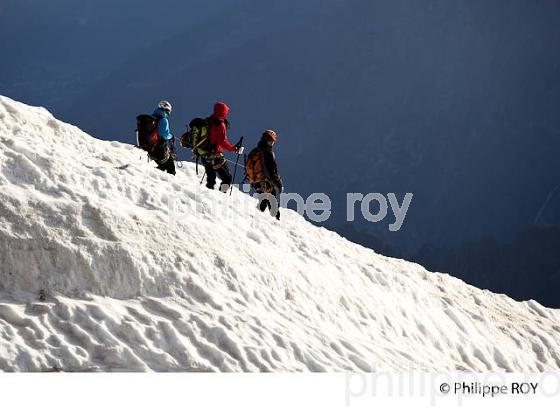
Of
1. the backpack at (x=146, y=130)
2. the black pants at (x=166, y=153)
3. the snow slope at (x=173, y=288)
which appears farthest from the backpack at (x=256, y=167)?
the backpack at (x=146, y=130)

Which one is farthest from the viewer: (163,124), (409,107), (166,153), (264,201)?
(409,107)

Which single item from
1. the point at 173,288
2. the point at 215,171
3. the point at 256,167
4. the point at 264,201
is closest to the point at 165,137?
the point at 215,171

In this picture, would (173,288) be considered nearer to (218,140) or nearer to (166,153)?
(218,140)

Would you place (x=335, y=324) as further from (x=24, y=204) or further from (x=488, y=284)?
(x=488, y=284)

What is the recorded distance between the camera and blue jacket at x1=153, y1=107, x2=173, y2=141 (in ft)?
56.4

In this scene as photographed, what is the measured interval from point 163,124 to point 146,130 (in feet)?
1.28

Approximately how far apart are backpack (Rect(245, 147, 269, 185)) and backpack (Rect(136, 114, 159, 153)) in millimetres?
2142

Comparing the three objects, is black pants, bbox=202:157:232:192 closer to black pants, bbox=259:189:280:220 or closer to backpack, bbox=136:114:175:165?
black pants, bbox=259:189:280:220

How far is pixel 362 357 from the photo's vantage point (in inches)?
499

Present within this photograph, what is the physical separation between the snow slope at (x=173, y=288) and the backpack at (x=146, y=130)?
72cm

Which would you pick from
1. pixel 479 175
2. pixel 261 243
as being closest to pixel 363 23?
pixel 479 175

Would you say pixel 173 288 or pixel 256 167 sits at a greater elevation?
pixel 256 167

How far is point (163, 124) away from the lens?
56.5 feet

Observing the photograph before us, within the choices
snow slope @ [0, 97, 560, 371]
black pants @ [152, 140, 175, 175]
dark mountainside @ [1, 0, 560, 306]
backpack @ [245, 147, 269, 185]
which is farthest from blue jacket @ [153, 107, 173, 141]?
dark mountainside @ [1, 0, 560, 306]
